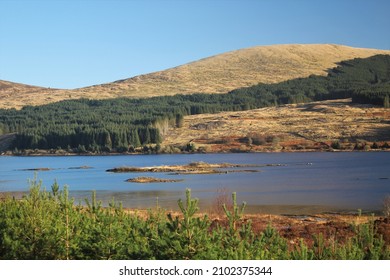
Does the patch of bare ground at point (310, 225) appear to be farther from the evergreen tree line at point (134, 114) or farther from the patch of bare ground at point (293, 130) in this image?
the evergreen tree line at point (134, 114)

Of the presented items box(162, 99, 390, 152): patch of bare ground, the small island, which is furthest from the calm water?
box(162, 99, 390, 152): patch of bare ground

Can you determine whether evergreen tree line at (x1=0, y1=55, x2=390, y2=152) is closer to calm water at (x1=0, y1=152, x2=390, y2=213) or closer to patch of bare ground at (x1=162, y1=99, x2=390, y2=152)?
patch of bare ground at (x1=162, y1=99, x2=390, y2=152)

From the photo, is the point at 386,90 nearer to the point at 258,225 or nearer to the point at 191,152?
the point at 191,152

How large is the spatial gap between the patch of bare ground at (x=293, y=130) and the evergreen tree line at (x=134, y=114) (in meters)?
5.67

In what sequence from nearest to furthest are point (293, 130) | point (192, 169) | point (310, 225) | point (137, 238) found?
point (137, 238) → point (310, 225) → point (192, 169) → point (293, 130)

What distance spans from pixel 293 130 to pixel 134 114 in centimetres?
6538

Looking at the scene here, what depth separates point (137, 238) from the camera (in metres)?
13.0

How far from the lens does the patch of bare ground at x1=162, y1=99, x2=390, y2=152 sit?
108m

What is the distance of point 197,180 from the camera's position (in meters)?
60.2

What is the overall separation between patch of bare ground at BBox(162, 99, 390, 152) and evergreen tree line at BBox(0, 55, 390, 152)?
567cm

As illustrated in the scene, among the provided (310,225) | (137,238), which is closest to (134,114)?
(310,225)

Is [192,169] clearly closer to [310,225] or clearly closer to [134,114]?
[310,225]
